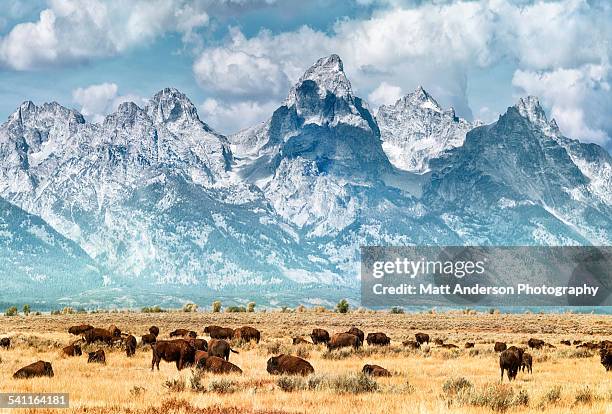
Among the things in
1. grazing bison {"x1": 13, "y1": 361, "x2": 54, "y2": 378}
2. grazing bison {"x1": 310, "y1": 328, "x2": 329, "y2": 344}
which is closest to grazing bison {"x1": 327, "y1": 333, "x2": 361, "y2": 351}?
grazing bison {"x1": 310, "y1": 328, "x2": 329, "y2": 344}

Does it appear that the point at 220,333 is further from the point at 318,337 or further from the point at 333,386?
the point at 333,386

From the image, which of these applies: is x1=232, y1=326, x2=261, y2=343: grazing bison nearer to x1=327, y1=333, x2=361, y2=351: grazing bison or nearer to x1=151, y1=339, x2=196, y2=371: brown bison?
x1=327, y1=333, x2=361, y2=351: grazing bison

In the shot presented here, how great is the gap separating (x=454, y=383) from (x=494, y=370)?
7997 millimetres

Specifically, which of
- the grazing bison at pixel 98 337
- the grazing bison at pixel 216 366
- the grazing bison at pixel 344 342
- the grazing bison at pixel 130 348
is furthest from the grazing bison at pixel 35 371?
the grazing bison at pixel 344 342

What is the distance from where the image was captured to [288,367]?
83.9 ft

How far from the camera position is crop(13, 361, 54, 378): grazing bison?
24.0 metres

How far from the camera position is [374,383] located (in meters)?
21.8

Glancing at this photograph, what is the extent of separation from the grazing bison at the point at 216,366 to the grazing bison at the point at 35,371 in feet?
16.3

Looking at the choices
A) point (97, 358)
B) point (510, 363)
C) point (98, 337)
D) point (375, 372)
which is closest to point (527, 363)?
point (510, 363)

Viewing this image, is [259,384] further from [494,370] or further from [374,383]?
[494,370]

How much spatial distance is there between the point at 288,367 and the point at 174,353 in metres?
4.98

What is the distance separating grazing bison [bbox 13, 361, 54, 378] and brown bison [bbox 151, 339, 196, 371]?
4219mm

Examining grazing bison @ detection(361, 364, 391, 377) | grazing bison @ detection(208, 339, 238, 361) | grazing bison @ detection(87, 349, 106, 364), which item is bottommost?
grazing bison @ detection(361, 364, 391, 377)

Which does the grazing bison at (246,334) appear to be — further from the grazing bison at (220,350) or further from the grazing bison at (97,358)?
the grazing bison at (97,358)
